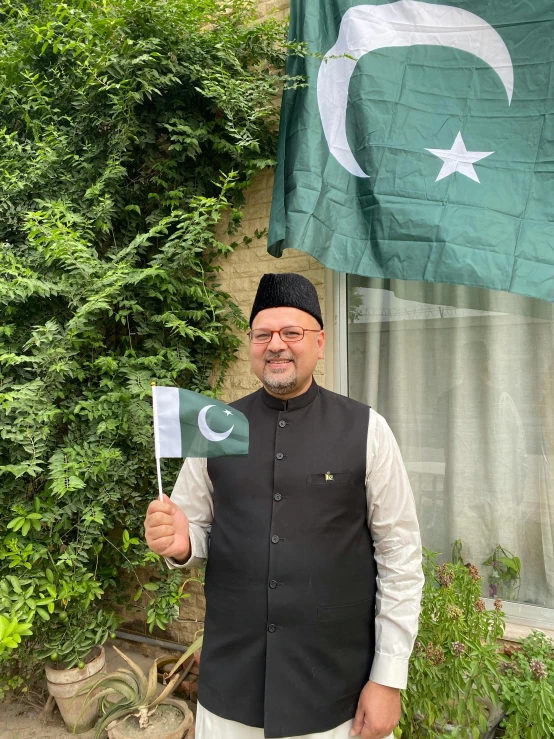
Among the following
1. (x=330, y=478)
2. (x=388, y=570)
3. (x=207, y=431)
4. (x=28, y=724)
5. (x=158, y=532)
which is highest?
(x=207, y=431)

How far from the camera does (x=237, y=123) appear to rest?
11.3 feet

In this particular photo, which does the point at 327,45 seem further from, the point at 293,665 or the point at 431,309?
the point at 293,665

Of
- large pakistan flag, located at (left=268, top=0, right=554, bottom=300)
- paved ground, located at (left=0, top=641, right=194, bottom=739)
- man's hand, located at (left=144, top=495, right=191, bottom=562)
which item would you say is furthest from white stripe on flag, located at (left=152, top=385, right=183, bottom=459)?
paved ground, located at (left=0, top=641, right=194, bottom=739)

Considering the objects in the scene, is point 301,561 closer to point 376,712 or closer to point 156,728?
point 376,712

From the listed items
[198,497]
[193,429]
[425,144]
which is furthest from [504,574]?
[425,144]

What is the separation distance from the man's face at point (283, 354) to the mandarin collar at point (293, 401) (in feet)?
0.13

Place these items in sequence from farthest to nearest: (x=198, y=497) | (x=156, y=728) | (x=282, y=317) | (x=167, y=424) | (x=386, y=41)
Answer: (x=386, y=41), (x=156, y=728), (x=198, y=497), (x=282, y=317), (x=167, y=424)

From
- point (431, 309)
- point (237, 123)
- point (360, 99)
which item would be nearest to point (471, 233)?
point (431, 309)

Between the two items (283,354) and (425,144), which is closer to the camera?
(283,354)

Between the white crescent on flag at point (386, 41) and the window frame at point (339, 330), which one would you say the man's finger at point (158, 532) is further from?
the white crescent on flag at point (386, 41)

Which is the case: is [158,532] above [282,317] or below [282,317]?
below

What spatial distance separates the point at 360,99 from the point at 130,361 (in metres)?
1.98

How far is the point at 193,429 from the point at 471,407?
1968 millimetres

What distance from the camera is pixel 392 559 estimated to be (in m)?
1.80
